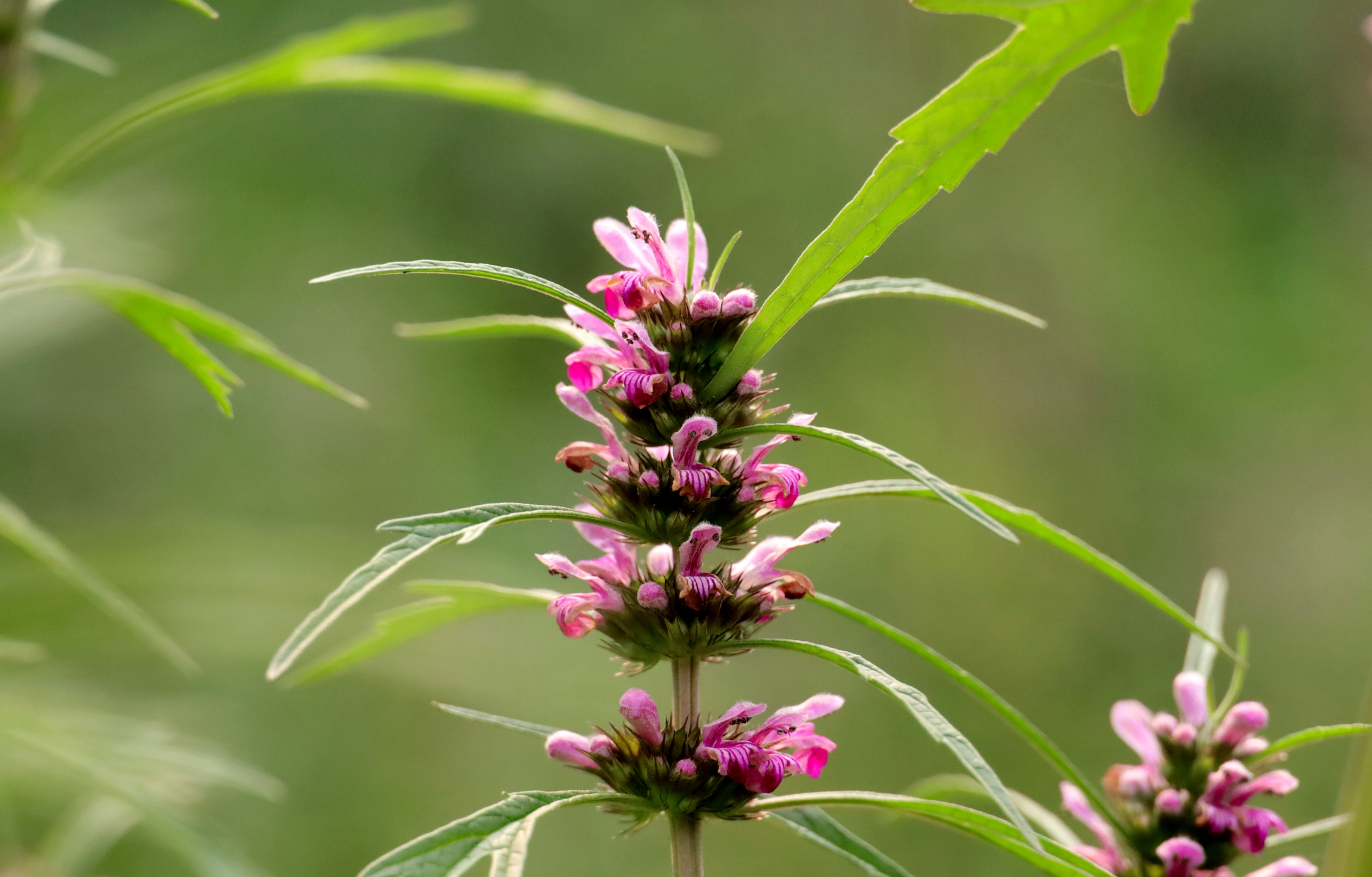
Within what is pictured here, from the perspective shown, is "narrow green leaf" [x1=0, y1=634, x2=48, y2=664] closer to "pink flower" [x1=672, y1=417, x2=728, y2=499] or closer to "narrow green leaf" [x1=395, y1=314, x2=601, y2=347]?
"narrow green leaf" [x1=395, y1=314, x2=601, y2=347]

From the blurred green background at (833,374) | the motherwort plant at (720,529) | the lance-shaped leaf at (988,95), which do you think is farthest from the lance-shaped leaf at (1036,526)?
the blurred green background at (833,374)

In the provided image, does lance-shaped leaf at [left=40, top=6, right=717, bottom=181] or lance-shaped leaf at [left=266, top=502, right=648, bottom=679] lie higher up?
lance-shaped leaf at [left=40, top=6, right=717, bottom=181]

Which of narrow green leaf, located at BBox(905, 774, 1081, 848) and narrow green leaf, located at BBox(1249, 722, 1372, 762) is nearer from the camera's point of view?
narrow green leaf, located at BBox(1249, 722, 1372, 762)

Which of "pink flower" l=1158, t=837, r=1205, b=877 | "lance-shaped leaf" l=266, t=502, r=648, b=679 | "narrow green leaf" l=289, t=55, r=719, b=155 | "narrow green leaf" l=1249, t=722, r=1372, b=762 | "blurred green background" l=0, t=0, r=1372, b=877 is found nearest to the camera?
"lance-shaped leaf" l=266, t=502, r=648, b=679

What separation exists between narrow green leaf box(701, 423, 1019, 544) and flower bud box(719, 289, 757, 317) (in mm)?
76

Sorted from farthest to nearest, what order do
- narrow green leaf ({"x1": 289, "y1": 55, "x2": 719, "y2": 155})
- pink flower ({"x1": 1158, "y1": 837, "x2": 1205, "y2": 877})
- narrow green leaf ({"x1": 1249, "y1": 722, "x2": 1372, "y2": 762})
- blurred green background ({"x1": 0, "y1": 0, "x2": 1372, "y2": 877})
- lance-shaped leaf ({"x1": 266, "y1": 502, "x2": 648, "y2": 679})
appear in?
blurred green background ({"x1": 0, "y1": 0, "x2": 1372, "y2": 877}) → narrow green leaf ({"x1": 289, "y1": 55, "x2": 719, "y2": 155}) → pink flower ({"x1": 1158, "y1": 837, "x2": 1205, "y2": 877}) → narrow green leaf ({"x1": 1249, "y1": 722, "x2": 1372, "y2": 762}) → lance-shaped leaf ({"x1": 266, "y1": 502, "x2": 648, "y2": 679})

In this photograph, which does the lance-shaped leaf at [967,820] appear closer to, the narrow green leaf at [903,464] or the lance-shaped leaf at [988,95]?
the narrow green leaf at [903,464]

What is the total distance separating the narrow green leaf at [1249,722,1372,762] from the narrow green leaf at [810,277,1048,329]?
21 cm

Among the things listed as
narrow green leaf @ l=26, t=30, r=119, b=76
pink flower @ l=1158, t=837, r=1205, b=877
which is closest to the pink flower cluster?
pink flower @ l=1158, t=837, r=1205, b=877

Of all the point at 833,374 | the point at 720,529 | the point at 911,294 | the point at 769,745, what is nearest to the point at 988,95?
the point at 911,294

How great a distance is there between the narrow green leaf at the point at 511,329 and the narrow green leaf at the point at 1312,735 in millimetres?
367

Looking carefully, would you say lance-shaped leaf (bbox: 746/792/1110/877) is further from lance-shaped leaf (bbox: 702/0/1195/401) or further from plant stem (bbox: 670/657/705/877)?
lance-shaped leaf (bbox: 702/0/1195/401)

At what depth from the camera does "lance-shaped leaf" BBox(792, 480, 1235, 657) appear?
1.61 ft

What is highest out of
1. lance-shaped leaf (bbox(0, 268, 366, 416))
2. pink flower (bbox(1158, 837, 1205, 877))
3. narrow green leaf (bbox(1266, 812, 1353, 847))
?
lance-shaped leaf (bbox(0, 268, 366, 416))
